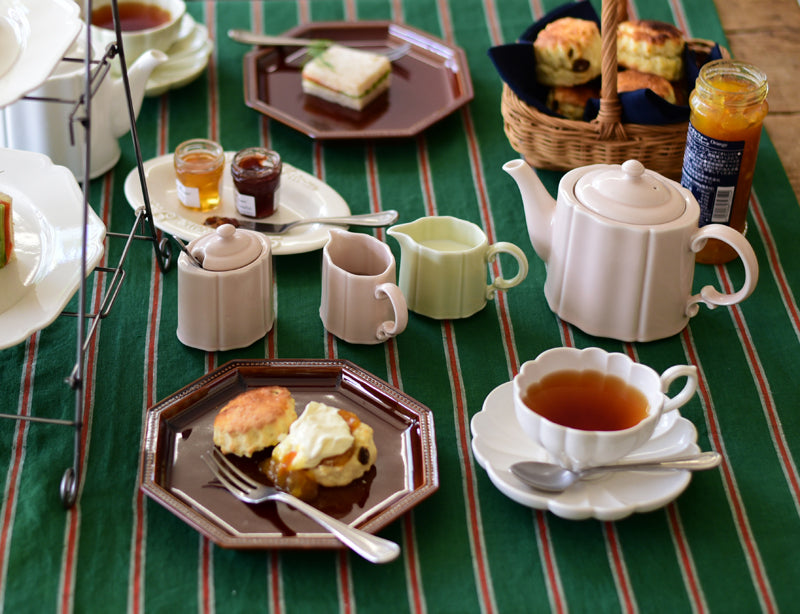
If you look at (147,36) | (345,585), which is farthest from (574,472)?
(147,36)

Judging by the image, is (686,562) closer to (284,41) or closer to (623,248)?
(623,248)

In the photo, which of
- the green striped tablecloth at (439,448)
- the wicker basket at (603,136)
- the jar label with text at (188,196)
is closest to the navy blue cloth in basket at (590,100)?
the wicker basket at (603,136)

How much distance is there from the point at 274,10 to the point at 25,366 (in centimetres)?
108

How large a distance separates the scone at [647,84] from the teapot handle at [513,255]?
0.37 metres

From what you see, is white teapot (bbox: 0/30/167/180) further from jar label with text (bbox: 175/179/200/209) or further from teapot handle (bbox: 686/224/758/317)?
teapot handle (bbox: 686/224/758/317)

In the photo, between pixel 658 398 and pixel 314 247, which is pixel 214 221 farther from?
pixel 658 398

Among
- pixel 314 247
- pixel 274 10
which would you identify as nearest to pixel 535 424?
pixel 314 247

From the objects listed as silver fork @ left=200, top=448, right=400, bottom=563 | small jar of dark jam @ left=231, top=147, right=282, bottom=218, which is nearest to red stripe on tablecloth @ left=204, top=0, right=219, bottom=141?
small jar of dark jam @ left=231, top=147, right=282, bottom=218

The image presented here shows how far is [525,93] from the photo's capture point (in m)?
1.57

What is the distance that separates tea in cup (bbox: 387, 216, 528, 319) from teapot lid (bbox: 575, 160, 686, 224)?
0.43 ft

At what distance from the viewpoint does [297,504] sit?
1048 mm

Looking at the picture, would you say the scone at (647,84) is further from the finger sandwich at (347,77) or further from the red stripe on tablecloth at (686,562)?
the red stripe on tablecloth at (686,562)

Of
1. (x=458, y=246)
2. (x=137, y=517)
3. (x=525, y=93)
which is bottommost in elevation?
(x=137, y=517)

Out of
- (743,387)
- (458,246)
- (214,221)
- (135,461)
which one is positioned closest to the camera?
(135,461)
